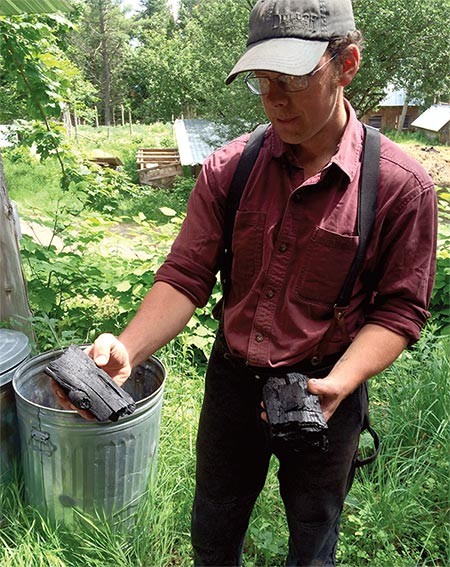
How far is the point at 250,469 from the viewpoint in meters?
1.99

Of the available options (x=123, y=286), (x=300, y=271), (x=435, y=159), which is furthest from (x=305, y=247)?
(x=435, y=159)

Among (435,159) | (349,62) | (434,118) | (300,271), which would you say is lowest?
(435,159)

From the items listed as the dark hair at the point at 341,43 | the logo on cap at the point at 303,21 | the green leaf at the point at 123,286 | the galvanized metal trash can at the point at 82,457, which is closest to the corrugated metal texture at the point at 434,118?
the green leaf at the point at 123,286

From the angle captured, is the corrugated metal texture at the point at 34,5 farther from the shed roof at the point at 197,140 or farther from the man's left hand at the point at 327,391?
the shed roof at the point at 197,140

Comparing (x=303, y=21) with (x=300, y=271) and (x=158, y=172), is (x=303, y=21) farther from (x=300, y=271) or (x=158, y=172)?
(x=158, y=172)

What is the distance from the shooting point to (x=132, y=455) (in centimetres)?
265

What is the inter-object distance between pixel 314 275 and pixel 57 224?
10.7ft

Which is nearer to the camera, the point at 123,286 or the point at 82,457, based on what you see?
the point at 82,457

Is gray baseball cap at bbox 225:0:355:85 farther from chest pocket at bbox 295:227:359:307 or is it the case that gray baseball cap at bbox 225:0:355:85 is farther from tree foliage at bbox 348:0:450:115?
tree foliage at bbox 348:0:450:115

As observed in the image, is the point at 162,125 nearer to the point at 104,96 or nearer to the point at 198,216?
the point at 104,96

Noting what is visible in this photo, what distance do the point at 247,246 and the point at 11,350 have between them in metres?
1.67

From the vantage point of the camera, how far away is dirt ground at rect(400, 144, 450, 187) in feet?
59.4

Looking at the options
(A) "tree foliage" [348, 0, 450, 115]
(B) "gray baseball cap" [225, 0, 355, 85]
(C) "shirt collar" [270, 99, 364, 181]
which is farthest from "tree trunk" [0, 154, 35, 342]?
(A) "tree foliage" [348, 0, 450, 115]

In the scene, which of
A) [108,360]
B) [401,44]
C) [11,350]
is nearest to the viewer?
[108,360]
